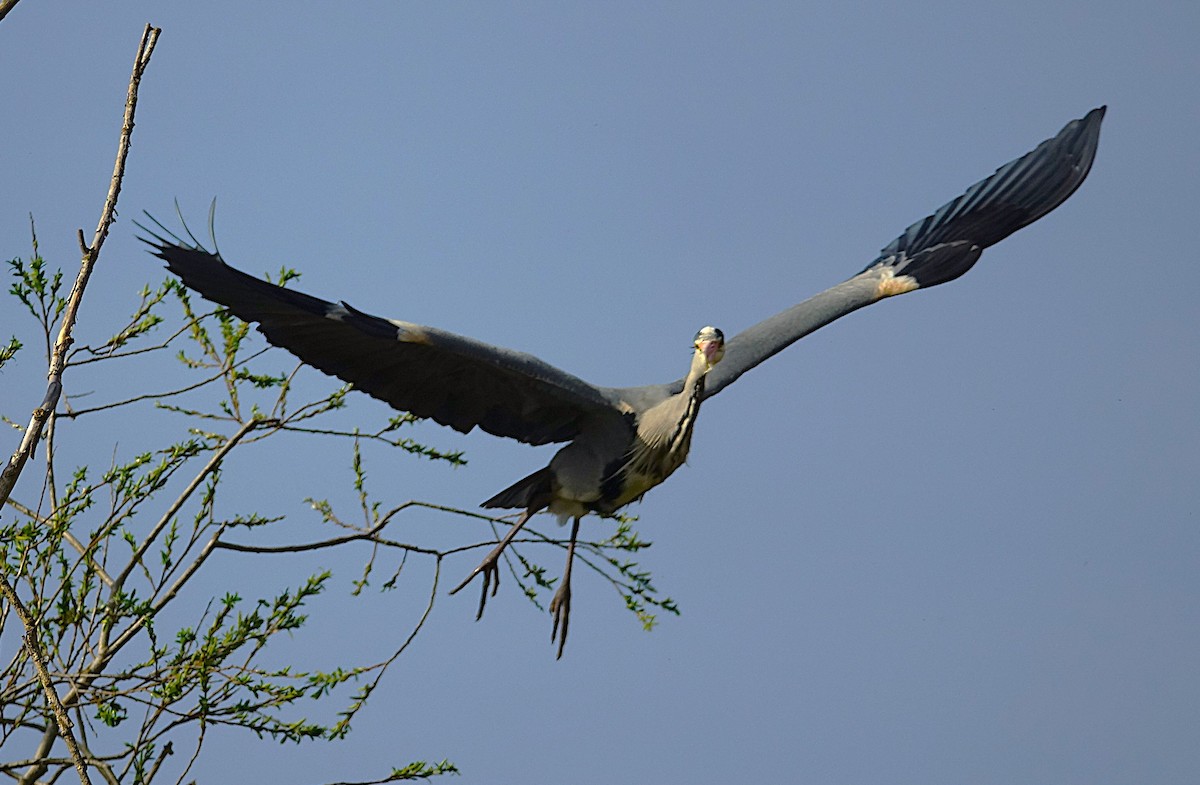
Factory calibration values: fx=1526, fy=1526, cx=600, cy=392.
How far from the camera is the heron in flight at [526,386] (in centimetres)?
572

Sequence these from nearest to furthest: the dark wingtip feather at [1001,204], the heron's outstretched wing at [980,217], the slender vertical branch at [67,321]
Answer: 1. the slender vertical branch at [67,321]
2. the heron's outstretched wing at [980,217]
3. the dark wingtip feather at [1001,204]

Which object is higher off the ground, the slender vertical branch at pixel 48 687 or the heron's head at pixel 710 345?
the heron's head at pixel 710 345

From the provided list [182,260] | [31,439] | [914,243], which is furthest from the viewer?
[914,243]

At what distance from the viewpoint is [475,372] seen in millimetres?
6285

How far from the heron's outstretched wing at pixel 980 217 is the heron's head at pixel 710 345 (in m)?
1.72

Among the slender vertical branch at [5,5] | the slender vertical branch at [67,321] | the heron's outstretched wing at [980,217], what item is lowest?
the slender vertical branch at [67,321]

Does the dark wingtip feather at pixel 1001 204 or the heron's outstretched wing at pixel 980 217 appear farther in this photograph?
the dark wingtip feather at pixel 1001 204

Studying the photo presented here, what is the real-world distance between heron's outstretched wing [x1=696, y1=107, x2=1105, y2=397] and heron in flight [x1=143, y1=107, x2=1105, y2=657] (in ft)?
1.31

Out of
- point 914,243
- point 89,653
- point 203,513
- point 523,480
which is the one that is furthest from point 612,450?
point 914,243

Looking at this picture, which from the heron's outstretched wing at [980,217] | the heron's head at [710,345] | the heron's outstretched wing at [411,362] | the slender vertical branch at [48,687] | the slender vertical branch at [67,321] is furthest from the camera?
the heron's outstretched wing at [980,217]

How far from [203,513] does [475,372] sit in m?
1.35

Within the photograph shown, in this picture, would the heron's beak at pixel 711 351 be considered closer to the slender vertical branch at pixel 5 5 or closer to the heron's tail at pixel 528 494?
the heron's tail at pixel 528 494

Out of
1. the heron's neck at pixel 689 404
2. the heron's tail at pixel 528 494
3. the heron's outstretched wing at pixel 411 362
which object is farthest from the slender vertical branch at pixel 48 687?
the heron's neck at pixel 689 404

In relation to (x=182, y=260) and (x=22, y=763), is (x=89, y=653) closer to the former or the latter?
(x=22, y=763)
